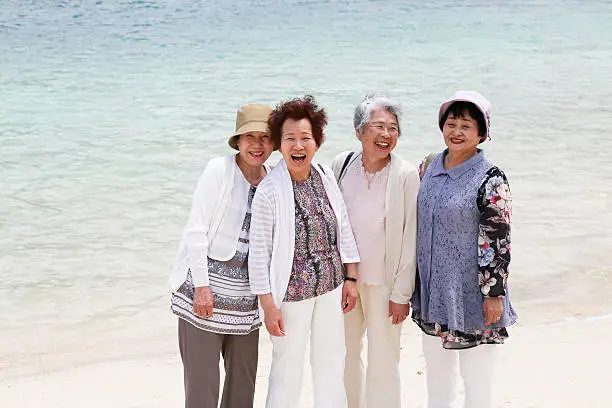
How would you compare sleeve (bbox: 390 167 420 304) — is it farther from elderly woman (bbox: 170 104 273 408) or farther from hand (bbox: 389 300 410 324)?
elderly woman (bbox: 170 104 273 408)

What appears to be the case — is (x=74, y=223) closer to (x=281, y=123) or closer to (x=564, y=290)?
(x=564, y=290)

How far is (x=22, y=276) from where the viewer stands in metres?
6.88

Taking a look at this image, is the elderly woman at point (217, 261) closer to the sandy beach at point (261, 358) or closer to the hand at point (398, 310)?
the hand at point (398, 310)

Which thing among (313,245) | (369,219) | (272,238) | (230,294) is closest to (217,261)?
(230,294)

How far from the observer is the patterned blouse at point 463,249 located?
Answer: 3.33 m

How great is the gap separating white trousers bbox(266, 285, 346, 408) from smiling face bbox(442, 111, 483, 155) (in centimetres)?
74

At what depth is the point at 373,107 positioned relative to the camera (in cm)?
355

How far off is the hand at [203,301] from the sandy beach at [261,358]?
1.26 m

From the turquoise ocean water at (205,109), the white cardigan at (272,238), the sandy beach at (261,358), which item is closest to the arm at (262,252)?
the white cardigan at (272,238)

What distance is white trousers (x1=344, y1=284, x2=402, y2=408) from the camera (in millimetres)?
3703

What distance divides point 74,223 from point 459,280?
5.32 m

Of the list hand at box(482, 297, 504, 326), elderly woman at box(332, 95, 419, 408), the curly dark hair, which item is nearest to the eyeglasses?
elderly woman at box(332, 95, 419, 408)

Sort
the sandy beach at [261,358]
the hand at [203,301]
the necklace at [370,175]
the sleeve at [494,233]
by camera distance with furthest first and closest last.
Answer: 1. the sandy beach at [261,358]
2. the necklace at [370,175]
3. the hand at [203,301]
4. the sleeve at [494,233]

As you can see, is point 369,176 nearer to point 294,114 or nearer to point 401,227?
point 401,227
